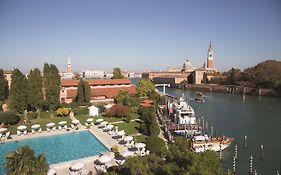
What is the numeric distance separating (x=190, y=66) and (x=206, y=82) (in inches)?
2447

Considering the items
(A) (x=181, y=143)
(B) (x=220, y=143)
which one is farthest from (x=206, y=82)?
(A) (x=181, y=143)

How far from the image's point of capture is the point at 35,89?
119 feet

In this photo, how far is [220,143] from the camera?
79.6ft

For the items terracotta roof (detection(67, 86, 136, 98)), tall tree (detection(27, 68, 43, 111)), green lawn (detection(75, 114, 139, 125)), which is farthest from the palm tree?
terracotta roof (detection(67, 86, 136, 98))

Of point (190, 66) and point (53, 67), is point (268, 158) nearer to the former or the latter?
point (53, 67)

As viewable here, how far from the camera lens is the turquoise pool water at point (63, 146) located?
69.1ft

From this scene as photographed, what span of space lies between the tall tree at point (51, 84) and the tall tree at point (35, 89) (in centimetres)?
83

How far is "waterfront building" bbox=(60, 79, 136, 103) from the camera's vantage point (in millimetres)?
46266

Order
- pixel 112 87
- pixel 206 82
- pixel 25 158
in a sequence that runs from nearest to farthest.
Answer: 1. pixel 25 158
2. pixel 112 87
3. pixel 206 82

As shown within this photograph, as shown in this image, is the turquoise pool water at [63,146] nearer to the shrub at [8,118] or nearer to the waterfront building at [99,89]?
the shrub at [8,118]

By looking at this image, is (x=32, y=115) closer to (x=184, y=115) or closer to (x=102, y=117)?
(x=102, y=117)

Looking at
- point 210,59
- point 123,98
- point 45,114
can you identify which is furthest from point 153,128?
point 210,59

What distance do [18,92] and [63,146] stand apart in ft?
51.3

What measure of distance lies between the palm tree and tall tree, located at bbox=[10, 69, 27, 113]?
75.2 feet
